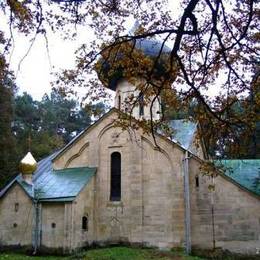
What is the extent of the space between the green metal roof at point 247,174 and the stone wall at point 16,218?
892 cm

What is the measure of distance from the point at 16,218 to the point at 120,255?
19.4 feet

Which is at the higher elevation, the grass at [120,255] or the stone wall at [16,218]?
the stone wall at [16,218]

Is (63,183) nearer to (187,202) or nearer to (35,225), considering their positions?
(35,225)

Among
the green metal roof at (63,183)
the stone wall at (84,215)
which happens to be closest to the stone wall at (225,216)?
the stone wall at (84,215)

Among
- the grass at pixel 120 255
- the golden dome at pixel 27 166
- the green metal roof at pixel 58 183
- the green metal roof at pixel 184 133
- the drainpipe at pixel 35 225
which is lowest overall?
the grass at pixel 120 255

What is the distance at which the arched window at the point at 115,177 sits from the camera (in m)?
19.6

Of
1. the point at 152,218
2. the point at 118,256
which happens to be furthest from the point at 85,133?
the point at 118,256

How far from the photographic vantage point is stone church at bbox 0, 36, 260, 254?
17391 millimetres

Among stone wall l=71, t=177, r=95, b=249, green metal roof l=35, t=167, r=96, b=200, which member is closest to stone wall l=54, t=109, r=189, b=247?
stone wall l=71, t=177, r=95, b=249

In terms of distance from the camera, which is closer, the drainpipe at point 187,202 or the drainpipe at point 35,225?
the drainpipe at point 187,202

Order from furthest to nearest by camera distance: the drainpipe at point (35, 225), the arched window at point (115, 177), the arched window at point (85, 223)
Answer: the arched window at point (115, 177) → the arched window at point (85, 223) → the drainpipe at point (35, 225)

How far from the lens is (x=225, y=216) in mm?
17359

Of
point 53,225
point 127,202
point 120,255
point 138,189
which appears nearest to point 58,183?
point 53,225

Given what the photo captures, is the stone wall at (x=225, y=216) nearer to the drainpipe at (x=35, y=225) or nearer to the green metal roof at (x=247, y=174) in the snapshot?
the green metal roof at (x=247, y=174)
